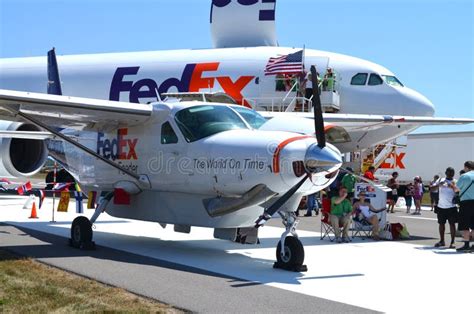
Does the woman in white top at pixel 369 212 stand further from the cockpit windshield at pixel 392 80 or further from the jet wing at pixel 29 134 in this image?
the cockpit windshield at pixel 392 80

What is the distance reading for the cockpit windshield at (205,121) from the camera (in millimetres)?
9906

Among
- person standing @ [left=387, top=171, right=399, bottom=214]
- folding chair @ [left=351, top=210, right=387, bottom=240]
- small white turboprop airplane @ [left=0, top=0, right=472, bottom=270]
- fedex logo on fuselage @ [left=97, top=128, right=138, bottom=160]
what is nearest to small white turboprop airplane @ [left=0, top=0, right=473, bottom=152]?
person standing @ [left=387, top=171, right=399, bottom=214]

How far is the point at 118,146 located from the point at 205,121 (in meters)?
2.33

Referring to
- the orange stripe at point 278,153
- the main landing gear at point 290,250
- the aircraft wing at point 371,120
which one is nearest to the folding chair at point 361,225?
the aircraft wing at point 371,120

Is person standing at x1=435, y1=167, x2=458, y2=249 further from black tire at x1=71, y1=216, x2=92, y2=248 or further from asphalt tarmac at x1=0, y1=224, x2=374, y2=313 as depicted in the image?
black tire at x1=71, y1=216, x2=92, y2=248

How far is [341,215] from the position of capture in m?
13.1

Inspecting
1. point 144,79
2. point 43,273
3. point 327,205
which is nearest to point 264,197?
point 43,273

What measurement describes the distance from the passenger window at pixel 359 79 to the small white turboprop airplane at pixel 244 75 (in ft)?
0.12

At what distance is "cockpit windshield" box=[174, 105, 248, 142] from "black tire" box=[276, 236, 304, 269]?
1.98 m

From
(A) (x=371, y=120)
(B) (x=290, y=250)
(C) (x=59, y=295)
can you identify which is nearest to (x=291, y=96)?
(A) (x=371, y=120)

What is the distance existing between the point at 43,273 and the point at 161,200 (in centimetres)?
306

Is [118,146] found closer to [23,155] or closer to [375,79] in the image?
[23,155]

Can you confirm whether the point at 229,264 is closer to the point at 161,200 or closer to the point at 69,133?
the point at 161,200

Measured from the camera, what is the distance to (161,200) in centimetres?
1085
